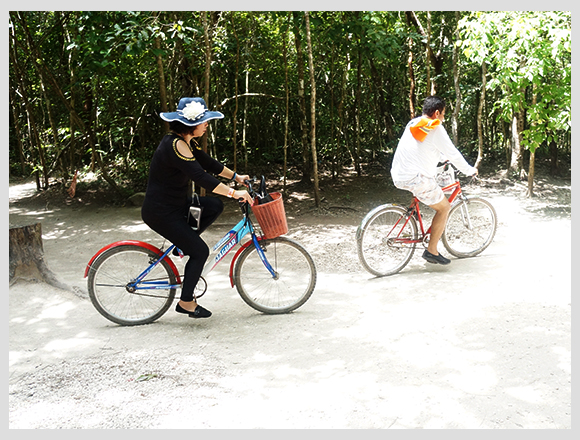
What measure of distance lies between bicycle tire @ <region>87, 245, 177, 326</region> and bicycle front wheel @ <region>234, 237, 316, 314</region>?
59 cm

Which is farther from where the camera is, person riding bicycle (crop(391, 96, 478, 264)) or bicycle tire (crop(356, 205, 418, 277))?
bicycle tire (crop(356, 205, 418, 277))

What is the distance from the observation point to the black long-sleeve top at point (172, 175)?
3.70 metres

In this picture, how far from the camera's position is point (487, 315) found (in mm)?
4098

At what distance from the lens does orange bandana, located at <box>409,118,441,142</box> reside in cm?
490

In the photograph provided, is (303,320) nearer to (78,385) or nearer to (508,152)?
(78,385)

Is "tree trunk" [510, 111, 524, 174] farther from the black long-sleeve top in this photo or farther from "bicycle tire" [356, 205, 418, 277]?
the black long-sleeve top

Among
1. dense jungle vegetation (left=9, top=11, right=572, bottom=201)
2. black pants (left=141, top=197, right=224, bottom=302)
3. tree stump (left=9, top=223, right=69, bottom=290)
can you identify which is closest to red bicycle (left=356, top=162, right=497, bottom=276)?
black pants (left=141, top=197, right=224, bottom=302)

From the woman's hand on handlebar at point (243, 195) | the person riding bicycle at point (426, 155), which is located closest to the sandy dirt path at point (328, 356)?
the person riding bicycle at point (426, 155)

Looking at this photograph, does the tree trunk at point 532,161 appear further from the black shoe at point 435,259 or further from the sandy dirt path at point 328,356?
the black shoe at point 435,259

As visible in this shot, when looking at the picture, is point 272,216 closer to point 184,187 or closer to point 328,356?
point 184,187

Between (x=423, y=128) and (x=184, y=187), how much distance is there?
2.35 metres

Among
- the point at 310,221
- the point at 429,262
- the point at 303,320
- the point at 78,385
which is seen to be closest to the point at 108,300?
the point at 78,385

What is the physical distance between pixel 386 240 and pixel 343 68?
18.4 ft

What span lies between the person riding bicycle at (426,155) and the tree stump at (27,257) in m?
3.46
